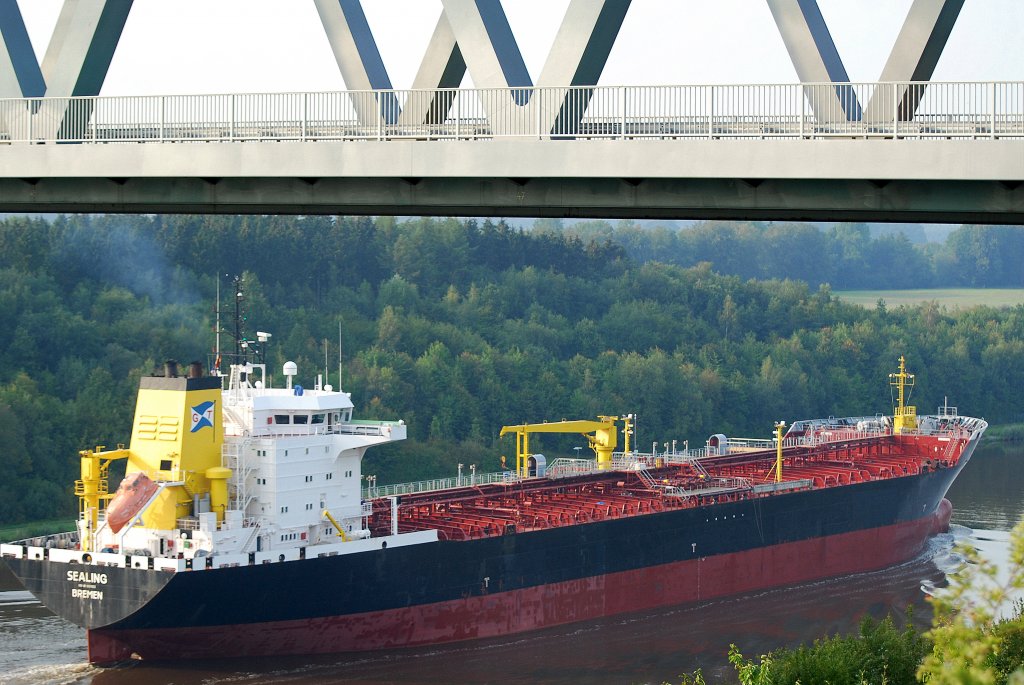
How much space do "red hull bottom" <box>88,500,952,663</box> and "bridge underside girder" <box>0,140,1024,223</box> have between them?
6.97 m

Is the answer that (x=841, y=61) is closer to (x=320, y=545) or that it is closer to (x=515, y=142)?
(x=515, y=142)

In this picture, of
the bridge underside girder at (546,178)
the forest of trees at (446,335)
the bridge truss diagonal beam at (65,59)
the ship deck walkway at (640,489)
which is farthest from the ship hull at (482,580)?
the forest of trees at (446,335)

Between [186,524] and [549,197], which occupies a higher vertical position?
[549,197]

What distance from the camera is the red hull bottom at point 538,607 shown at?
18.3 meters

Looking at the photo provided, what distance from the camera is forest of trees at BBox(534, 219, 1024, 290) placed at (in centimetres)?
7406

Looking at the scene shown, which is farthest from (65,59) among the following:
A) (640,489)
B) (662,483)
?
(662,483)

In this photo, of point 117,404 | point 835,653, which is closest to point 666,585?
point 835,653

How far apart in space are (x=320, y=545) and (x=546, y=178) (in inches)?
351

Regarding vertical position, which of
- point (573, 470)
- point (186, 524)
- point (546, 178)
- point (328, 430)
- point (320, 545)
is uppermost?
point (546, 178)

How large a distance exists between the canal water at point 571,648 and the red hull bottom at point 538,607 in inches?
7.6

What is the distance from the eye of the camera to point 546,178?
1174 cm

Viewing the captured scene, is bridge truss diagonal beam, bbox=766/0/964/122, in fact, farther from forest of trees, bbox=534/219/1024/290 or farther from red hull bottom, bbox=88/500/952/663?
forest of trees, bbox=534/219/1024/290

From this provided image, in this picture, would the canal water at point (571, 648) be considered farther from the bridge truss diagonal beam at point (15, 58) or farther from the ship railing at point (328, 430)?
the bridge truss diagonal beam at point (15, 58)

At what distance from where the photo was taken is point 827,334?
54.2 m
